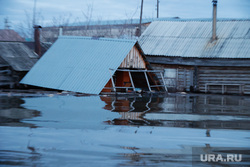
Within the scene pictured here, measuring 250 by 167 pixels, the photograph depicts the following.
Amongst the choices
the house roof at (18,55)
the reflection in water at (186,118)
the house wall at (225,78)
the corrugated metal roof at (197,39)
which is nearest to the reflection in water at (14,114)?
the reflection in water at (186,118)

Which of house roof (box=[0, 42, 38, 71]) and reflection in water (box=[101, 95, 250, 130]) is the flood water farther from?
house roof (box=[0, 42, 38, 71])

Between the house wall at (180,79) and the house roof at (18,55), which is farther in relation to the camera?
the house wall at (180,79)

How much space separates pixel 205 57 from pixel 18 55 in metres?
12.2

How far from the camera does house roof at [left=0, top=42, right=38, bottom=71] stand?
2395cm

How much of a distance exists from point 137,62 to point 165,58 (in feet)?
15.2

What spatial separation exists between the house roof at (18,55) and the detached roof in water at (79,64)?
2.73 ft

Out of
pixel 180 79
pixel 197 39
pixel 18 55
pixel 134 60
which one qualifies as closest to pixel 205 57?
pixel 180 79

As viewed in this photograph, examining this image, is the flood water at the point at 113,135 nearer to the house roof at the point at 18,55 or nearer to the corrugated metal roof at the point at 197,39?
the house roof at the point at 18,55

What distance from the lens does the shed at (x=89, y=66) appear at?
21.2m

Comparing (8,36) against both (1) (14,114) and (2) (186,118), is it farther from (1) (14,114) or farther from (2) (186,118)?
(2) (186,118)

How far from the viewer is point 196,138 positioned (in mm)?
9375

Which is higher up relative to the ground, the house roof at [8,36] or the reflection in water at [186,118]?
the house roof at [8,36]

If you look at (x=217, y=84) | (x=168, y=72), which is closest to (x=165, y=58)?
(x=168, y=72)

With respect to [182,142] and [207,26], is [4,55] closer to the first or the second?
[207,26]
